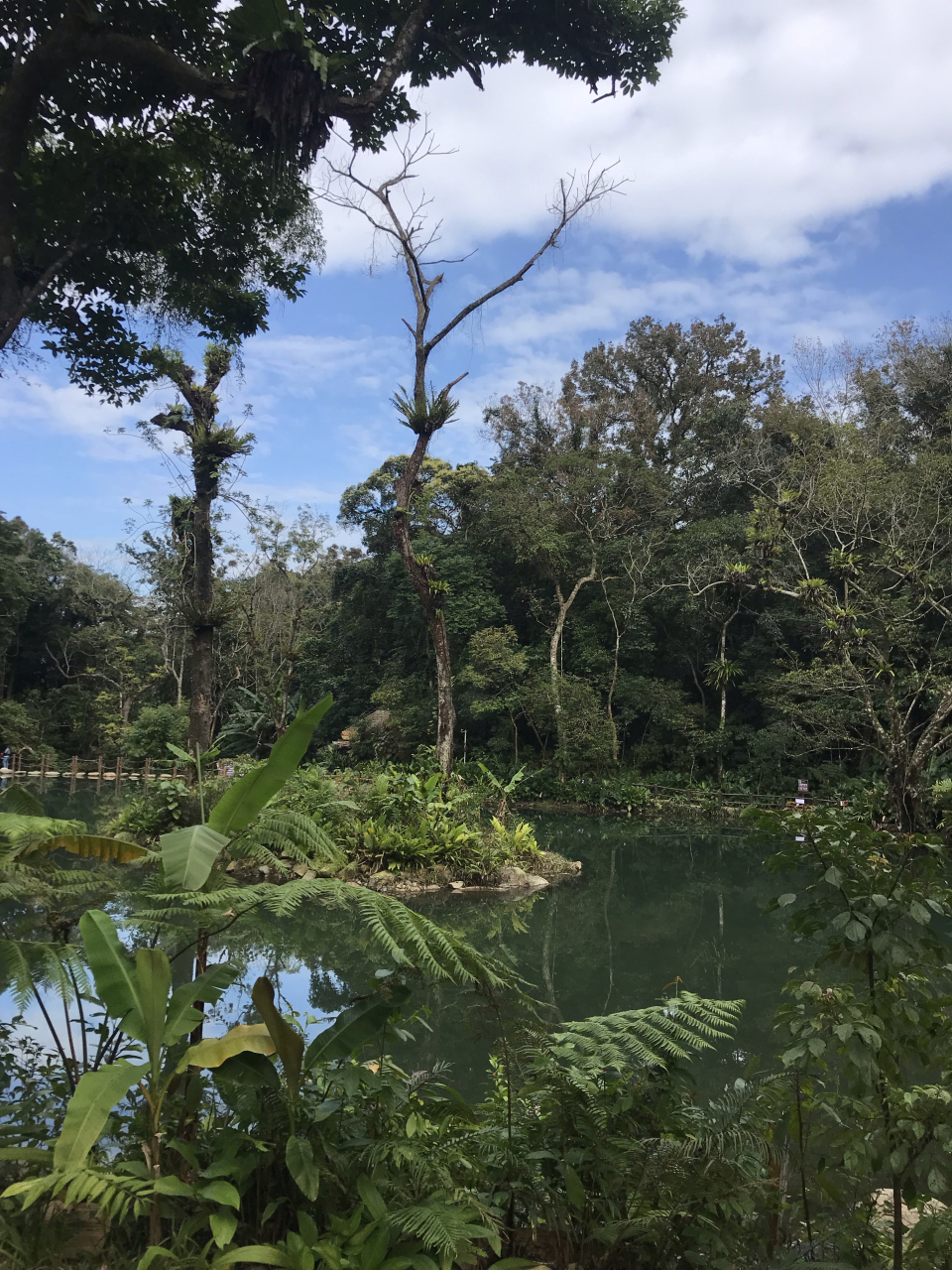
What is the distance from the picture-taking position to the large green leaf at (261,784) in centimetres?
173

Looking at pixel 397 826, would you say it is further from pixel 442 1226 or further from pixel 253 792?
pixel 442 1226

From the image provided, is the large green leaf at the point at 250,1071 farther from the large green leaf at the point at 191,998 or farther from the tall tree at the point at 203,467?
the tall tree at the point at 203,467

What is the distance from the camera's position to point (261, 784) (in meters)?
1.77

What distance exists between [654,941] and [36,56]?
271 inches

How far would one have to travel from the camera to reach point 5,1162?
63.3 inches

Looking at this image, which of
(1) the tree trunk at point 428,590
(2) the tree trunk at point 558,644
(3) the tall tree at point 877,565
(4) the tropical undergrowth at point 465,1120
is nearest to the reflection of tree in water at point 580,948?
(4) the tropical undergrowth at point 465,1120

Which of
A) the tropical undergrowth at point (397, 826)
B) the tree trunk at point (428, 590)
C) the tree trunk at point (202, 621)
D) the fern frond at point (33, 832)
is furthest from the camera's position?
the tree trunk at point (428, 590)

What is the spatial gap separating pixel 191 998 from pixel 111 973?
16cm

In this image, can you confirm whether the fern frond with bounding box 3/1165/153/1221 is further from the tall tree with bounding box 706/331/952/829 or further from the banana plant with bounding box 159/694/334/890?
the tall tree with bounding box 706/331/952/829

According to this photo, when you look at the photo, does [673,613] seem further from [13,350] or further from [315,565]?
[13,350]

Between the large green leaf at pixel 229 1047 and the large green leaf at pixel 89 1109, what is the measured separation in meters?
0.11

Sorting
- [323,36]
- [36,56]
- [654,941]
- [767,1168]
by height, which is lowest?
[654,941]

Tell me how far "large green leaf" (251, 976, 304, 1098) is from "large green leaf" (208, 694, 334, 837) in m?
0.37

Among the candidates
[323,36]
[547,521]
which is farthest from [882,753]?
[323,36]
